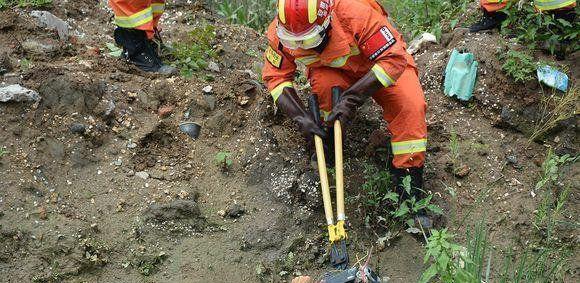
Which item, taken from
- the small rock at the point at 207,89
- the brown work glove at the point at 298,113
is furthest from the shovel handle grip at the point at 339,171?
the small rock at the point at 207,89

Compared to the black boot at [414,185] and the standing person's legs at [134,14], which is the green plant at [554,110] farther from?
the standing person's legs at [134,14]

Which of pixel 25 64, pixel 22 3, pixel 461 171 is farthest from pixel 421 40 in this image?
pixel 22 3

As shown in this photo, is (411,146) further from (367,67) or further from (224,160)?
(224,160)

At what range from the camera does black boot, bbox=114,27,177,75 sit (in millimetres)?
4500

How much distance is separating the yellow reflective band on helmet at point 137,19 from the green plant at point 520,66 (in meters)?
2.52

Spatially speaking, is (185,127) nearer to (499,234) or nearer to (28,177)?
(28,177)

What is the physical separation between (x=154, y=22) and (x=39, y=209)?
1.74 meters

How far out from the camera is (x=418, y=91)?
3.70 metres

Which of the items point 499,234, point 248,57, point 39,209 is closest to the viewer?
point 39,209

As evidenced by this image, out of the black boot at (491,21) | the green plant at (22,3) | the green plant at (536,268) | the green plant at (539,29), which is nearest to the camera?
the green plant at (536,268)

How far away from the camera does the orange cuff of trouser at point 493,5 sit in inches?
183

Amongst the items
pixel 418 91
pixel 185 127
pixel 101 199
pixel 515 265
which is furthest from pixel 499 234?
pixel 101 199

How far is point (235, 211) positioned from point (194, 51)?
1563 millimetres

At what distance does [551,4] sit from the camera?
14.0 feet
